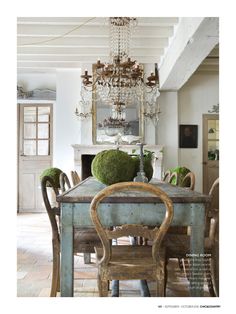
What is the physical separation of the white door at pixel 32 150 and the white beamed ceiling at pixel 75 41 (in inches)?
30.0

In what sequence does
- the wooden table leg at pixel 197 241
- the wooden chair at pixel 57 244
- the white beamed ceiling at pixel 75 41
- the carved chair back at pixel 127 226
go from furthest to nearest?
1. the white beamed ceiling at pixel 75 41
2. the wooden chair at pixel 57 244
3. the wooden table leg at pixel 197 241
4. the carved chair back at pixel 127 226

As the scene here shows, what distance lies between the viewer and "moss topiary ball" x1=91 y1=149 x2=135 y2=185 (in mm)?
1907

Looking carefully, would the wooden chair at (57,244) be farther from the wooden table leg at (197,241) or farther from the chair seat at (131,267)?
the wooden table leg at (197,241)

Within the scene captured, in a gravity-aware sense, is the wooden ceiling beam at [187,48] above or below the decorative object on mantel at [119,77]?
above

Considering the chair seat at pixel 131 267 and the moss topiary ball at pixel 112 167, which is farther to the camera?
the moss topiary ball at pixel 112 167

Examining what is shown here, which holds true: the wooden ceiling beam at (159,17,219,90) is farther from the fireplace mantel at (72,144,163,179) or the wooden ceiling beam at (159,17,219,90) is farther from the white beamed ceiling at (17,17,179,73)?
the fireplace mantel at (72,144,163,179)

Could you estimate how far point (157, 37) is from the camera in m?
4.51

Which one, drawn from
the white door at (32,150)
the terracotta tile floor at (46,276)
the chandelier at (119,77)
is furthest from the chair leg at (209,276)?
the white door at (32,150)

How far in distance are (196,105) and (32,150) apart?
3013mm

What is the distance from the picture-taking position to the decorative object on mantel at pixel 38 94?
19.9 ft
